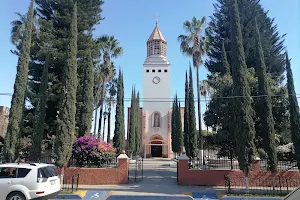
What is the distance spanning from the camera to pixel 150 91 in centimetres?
4012

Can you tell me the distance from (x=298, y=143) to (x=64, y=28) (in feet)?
69.4

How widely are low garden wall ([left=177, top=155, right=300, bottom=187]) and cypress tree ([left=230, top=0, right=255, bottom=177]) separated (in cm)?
195

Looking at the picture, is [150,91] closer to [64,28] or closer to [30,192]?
[64,28]

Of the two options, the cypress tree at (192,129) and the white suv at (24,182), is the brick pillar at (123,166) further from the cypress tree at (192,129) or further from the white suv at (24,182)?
the cypress tree at (192,129)

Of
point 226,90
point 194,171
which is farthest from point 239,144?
point 226,90

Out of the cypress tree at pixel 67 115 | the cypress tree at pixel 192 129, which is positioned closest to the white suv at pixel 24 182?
the cypress tree at pixel 67 115

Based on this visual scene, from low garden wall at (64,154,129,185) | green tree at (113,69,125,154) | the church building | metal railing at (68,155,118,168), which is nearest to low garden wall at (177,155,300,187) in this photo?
low garden wall at (64,154,129,185)

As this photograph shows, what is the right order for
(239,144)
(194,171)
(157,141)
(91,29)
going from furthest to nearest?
(157,141) < (91,29) < (194,171) < (239,144)

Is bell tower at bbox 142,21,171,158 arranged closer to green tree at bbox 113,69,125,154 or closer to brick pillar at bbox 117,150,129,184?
green tree at bbox 113,69,125,154

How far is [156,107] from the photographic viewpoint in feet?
134

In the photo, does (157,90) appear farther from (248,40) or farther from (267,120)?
(267,120)

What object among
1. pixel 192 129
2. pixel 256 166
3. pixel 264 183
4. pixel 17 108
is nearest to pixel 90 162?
pixel 17 108

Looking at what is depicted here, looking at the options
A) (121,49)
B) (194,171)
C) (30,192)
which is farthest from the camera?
(121,49)

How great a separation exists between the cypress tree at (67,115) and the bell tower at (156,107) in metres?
25.7
